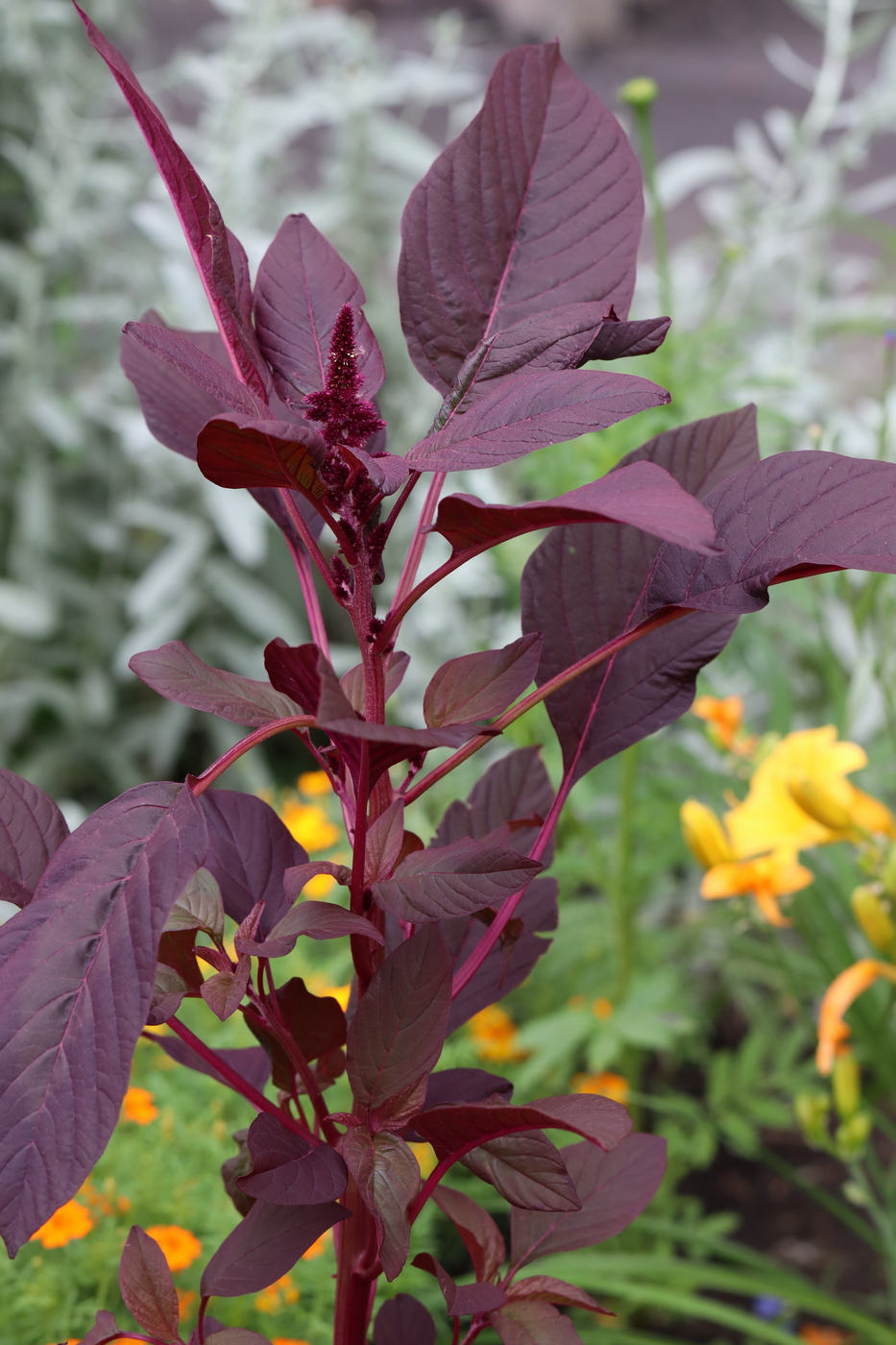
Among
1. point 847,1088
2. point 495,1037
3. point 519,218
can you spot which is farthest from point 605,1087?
point 519,218

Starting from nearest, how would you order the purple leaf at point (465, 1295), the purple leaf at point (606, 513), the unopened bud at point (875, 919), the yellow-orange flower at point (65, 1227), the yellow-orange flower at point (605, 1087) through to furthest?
the purple leaf at point (606, 513) → the purple leaf at point (465, 1295) → the yellow-orange flower at point (65, 1227) → the unopened bud at point (875, 919) → the yellow-orange flower at point (605, 1087)

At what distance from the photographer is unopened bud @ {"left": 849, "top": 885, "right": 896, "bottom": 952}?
678 millimetres

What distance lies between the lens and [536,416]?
0.33m

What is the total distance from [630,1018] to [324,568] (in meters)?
0.66

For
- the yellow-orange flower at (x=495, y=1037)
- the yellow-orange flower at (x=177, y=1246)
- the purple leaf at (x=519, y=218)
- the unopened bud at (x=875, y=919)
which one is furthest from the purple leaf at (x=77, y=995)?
the yellow-orange flower at (x=495, y=1037)

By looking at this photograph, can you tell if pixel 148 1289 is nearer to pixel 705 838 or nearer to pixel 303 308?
pixel 303 308

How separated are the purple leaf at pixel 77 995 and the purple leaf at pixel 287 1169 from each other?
0.08 metres

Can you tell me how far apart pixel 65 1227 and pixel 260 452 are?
1.45 ft

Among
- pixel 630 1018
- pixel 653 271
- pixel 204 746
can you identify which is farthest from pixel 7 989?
pixel 653 271

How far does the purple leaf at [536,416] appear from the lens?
0.32 metres

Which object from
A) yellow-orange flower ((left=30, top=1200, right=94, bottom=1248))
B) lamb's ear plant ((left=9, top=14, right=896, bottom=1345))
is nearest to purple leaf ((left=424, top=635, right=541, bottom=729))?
lamb's ear plant ((left=9, top=14, right=896, bottom=1345))

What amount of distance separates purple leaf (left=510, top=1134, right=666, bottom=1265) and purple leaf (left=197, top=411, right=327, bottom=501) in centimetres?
29

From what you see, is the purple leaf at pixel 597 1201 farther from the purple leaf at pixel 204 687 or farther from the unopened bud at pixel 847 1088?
the unopened bud at pixel 847 1088

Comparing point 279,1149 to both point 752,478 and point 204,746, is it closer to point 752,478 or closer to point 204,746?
point 752,478
